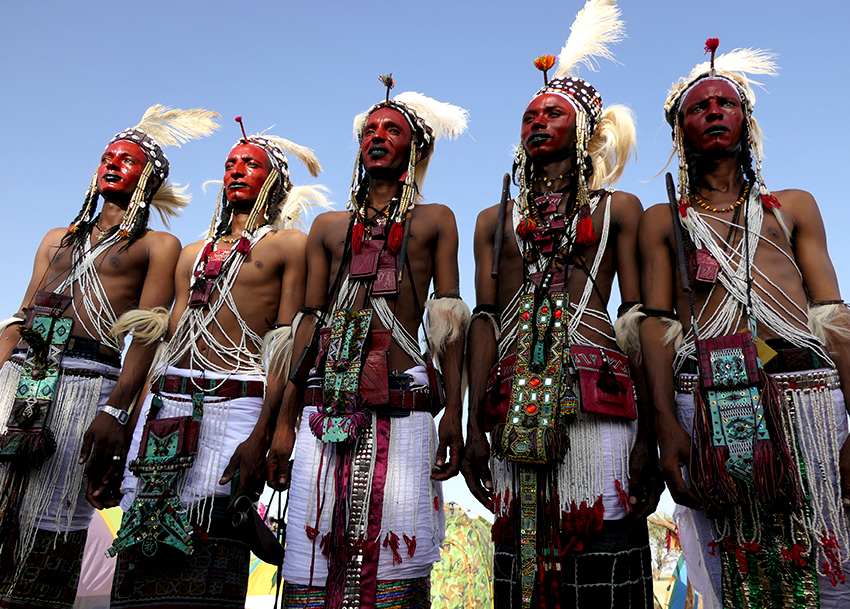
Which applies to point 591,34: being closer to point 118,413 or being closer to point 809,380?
point 809,380

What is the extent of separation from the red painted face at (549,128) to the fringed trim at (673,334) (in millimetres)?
1139

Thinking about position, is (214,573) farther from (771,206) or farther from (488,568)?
(488,568)

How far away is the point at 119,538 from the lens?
12.7ft

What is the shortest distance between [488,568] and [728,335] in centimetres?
544

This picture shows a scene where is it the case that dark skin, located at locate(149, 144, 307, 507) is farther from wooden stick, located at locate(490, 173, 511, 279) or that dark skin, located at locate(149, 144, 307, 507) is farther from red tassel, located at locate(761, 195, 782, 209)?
red tassel, located at locate(761, 195, 782, 209)

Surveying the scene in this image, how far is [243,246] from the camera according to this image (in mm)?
4617

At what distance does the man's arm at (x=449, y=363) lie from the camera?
3494 millimetres

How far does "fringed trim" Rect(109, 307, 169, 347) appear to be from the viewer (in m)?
4.62

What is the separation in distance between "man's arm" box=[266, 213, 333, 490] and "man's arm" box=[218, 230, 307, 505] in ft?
0.21

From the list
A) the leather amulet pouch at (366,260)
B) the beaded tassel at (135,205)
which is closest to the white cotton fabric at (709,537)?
the leather amulet pouch at (366,260)

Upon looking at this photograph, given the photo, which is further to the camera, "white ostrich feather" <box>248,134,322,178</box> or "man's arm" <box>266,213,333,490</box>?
"white ostrich feather" <box>248,134,322,178</box>

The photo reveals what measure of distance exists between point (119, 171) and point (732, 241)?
4319 mm

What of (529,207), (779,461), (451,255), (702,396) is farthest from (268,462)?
(779,461)

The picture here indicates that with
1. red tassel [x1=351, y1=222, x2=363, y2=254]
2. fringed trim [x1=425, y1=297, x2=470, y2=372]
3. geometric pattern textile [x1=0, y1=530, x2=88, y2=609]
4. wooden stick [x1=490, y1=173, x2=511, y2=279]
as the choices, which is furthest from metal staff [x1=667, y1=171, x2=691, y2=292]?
geometric pattern textile [x1=0, y1=530, x2=88, y2=609]
